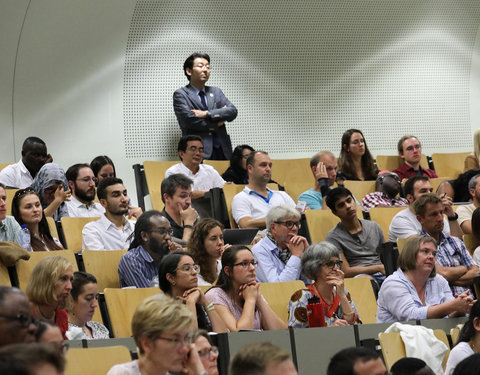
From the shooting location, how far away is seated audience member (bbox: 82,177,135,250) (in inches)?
184

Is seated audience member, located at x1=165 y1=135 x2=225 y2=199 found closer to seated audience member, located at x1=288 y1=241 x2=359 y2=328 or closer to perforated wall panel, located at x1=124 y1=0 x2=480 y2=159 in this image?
perforated wall panel, located at x1=124 y1=0 x2=480 y2=159

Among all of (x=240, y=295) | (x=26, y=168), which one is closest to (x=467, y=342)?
(x=240, y=295)

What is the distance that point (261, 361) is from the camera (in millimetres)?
2051

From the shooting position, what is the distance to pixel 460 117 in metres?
8.35

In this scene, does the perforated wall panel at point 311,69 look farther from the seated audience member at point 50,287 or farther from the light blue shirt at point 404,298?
the seated audience member at point 50,287

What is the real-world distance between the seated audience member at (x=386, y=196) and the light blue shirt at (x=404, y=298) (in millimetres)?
1723

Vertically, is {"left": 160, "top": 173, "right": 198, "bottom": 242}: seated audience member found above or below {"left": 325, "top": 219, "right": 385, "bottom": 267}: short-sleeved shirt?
above

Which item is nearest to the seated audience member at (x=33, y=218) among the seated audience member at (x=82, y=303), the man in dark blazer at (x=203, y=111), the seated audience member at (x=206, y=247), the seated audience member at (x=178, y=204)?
the seated audience member at (x=178, y=204)

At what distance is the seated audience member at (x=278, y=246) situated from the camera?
439 cm

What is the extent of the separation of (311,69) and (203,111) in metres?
1.57

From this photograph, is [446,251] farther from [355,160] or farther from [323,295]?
[355,160]

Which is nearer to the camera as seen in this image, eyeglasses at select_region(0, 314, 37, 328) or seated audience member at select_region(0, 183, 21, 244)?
eyeglasses at select_region(0, 314, 37, 328)

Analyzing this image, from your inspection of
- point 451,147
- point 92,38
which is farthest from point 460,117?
point 92,38

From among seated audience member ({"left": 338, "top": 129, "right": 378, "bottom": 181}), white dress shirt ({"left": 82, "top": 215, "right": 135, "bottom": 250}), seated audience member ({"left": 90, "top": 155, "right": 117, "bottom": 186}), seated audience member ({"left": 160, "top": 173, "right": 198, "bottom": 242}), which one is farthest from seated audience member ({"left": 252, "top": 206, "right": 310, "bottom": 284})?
seated audience member ({"left": 338, "top": 129, "right": 378, "bottom": 181})
